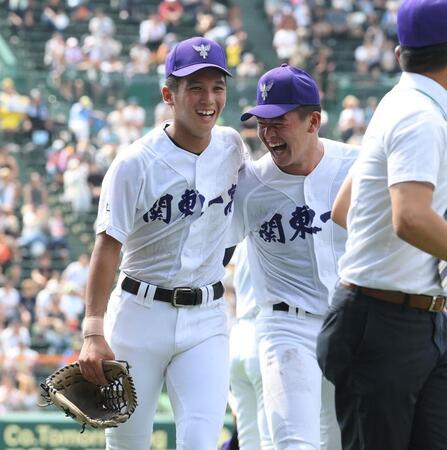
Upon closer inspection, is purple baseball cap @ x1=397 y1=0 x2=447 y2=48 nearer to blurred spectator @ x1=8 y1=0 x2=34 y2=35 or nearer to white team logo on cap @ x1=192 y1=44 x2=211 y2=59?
white team logo on cap @ x1=192 y1=44 x2=211 y2=59

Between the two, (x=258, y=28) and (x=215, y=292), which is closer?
(x=215, y=292)

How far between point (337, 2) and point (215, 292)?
19.9m

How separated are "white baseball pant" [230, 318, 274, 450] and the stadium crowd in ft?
25.3

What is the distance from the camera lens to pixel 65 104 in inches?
811

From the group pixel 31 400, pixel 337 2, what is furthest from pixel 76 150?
pixel 337 2

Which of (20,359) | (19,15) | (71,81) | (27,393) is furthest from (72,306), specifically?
(19,15)

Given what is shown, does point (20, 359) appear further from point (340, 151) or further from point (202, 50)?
point (202, 50)

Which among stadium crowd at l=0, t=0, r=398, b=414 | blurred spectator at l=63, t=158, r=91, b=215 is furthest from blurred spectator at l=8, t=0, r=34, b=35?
blurred spectator at l=63, t=158, r=91, b=215

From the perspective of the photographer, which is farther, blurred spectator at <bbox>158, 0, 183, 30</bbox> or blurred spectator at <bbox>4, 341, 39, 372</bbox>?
blurred spectator at <bbox>158, 0, 183, 30</bbox>

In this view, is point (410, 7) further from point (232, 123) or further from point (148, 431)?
point (232, 123)

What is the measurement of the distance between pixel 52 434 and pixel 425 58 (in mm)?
8390

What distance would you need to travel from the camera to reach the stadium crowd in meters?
16.2

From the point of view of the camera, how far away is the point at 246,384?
7066 mm

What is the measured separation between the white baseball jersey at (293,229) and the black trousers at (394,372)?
1661mm
